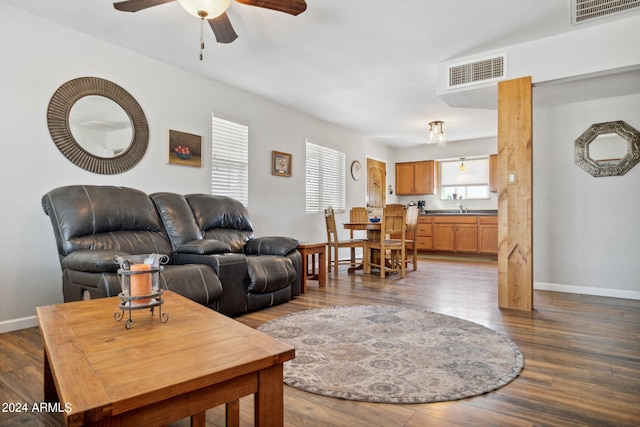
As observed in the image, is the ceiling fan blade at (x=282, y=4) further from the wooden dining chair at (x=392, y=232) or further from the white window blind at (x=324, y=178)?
the white window blind at (x=324, y=178)

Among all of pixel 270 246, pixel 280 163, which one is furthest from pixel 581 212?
pixel 280 163

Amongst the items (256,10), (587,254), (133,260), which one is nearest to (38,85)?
(256,10)

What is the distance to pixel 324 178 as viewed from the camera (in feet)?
21.0

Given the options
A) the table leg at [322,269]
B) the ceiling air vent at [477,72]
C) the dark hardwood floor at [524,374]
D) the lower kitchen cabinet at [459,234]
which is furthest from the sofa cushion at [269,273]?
the lower kitchen cabinet at [459,234]

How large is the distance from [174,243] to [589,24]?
416 cm

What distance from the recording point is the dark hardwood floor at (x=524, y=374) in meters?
1.57

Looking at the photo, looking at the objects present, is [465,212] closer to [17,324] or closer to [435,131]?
[435,131]

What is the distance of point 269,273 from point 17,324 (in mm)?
2038

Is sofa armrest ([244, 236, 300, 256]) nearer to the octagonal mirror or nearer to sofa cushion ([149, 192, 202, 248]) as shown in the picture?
sofa cushion ([149, 192, 202, 248])

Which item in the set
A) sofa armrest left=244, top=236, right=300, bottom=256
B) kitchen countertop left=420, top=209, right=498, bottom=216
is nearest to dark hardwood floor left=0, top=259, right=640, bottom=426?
sofa armrest left=244, top=236, right=300, bottom=256

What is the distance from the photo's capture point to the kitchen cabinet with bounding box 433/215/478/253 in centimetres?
731

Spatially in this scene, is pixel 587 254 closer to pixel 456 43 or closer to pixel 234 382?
pixel 456 43

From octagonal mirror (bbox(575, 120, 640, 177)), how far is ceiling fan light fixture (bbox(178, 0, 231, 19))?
4.18m

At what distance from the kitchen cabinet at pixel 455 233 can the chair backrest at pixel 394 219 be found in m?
2.98
